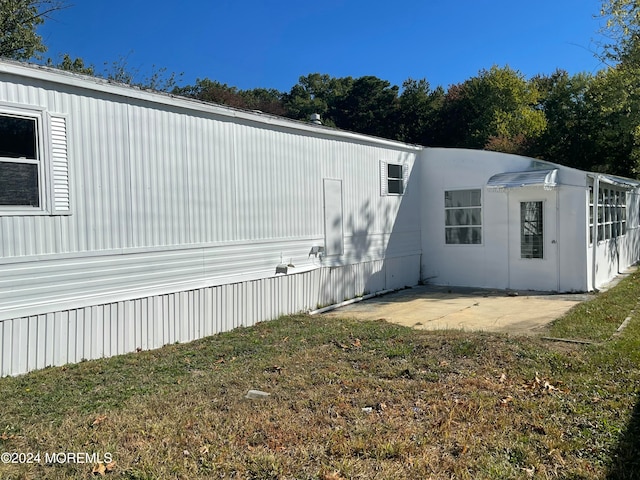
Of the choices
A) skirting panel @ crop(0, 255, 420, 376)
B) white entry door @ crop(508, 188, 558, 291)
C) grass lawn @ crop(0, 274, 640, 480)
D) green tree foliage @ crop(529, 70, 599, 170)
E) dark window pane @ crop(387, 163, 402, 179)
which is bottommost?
grass lawn @ crop(0, 274, 640, 480)

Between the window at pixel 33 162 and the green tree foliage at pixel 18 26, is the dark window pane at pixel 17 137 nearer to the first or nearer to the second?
the window at pixel 33 162

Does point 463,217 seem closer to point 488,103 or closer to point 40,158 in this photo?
point 40,158

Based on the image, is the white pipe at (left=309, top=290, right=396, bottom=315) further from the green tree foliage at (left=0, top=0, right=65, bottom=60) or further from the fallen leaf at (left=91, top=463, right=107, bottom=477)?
the green tree foliage at (left=0, top=0, right=65, bottom=60)

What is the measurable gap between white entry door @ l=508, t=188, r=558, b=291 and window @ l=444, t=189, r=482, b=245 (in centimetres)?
78

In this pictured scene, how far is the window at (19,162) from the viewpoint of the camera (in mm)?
5359

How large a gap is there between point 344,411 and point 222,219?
4397mm

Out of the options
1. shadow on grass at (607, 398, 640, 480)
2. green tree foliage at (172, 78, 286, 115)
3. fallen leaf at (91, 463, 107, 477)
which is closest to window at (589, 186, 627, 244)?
shadow on grass at (607, 398, 640, 480)

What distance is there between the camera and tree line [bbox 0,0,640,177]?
18156 millimetres

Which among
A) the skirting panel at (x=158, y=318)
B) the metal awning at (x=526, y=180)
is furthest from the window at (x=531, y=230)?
the skirting panel at (x=158, y=318)

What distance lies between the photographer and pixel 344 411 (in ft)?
13.8

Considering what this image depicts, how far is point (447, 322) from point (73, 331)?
5.37 meters

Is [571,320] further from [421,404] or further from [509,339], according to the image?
[421,404]

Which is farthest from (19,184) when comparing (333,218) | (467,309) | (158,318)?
(467,309)

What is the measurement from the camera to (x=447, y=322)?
8.16m
